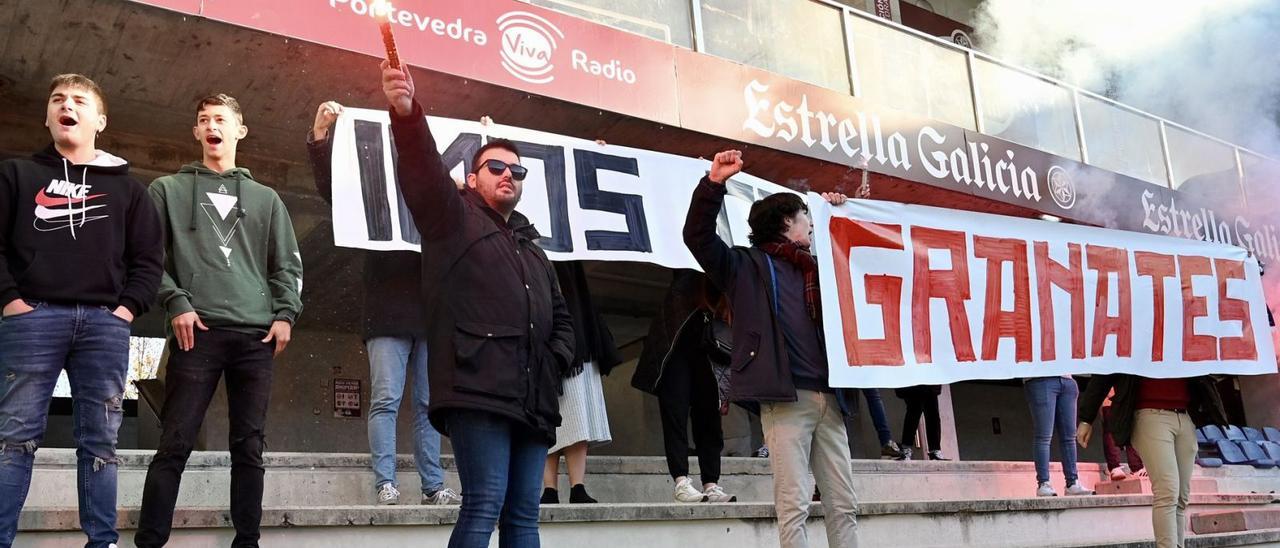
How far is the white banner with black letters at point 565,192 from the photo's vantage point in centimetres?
541

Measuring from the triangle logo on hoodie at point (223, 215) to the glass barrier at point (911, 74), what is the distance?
19.2 ft

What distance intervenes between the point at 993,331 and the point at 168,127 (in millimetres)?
5772

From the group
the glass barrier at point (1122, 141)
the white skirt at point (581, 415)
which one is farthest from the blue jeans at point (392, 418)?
the glass barrier at point (1122, 141)

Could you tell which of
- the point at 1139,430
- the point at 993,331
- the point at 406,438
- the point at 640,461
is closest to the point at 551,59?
the point at 640,461

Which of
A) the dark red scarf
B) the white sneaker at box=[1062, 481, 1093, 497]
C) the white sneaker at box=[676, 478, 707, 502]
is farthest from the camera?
the white sneaker at box=[1062, 481, 1093, 497]

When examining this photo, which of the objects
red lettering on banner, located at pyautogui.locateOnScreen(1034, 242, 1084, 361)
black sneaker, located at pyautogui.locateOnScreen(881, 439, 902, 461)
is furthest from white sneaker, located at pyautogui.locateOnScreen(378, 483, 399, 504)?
black sneaker, located at pyautogui.locateOnScreen(881, 439, 902, 461)

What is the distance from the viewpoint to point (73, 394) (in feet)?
10.8

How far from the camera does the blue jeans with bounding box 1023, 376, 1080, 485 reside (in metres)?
7.25

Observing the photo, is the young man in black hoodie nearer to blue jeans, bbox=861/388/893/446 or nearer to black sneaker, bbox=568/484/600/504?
black sneaker, bbox=568/484/600/504

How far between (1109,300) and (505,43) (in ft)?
13.8

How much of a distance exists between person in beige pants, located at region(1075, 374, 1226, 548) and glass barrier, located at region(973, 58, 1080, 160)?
4057 mm

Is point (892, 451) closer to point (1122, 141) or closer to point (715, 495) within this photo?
point (715, 495)

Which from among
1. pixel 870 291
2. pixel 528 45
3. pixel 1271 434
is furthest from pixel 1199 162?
pixel 528 45

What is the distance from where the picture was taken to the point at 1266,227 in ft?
38.0
